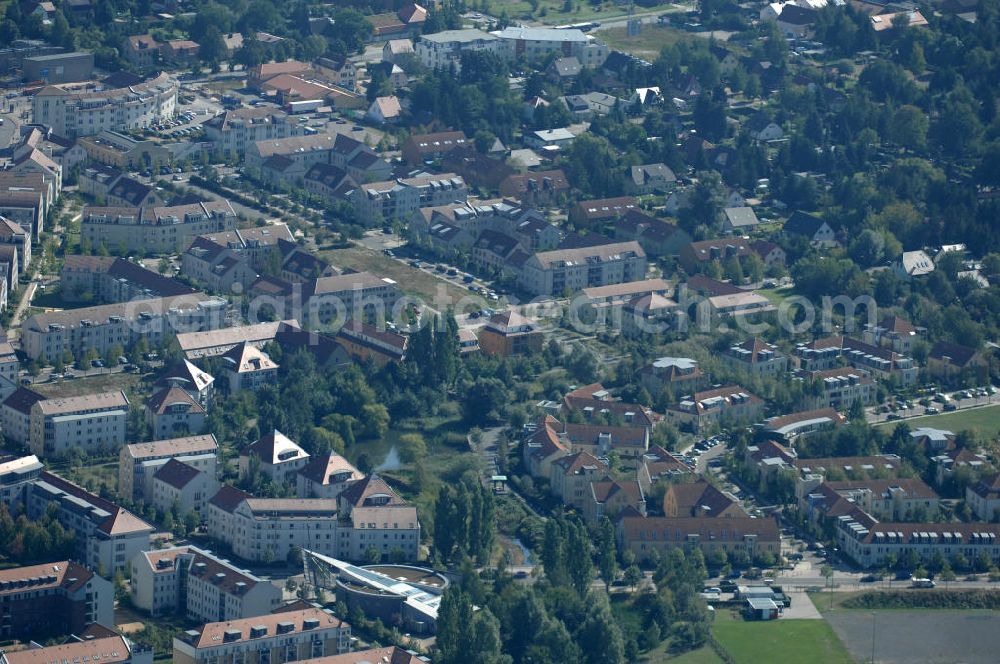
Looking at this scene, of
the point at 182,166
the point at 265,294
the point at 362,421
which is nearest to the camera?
the point at 362,421

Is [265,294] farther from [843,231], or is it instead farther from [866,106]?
[866,106]

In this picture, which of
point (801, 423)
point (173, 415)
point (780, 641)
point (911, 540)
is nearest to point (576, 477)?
point (801, 423)

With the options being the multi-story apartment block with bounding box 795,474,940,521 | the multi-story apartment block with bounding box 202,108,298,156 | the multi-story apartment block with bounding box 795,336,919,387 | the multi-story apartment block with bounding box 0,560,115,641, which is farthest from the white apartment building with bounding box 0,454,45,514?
the multi-story apartment block with bounding box 202,108,298,156

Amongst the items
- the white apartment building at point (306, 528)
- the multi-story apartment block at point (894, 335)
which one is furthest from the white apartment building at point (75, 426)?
the multi-story apartment block at point (894, 335)

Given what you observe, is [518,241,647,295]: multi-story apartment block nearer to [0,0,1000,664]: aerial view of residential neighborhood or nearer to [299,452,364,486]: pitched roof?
[0,0,1000,664]: aerial view of residential neighborhood

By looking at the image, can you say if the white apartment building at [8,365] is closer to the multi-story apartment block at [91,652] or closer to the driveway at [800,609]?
the multi-story apartment block at [91,652]

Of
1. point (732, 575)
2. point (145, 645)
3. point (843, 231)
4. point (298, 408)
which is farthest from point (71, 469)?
point (843, 231)
